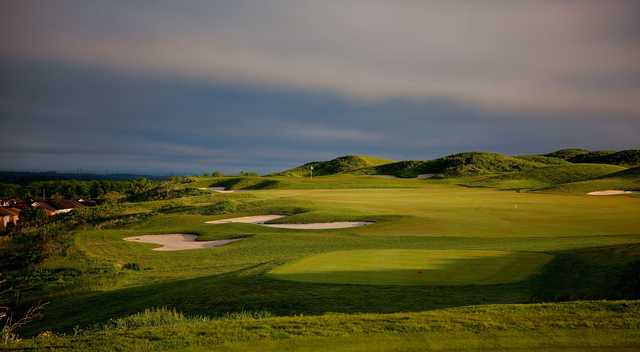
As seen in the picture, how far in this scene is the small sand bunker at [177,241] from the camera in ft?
89.1

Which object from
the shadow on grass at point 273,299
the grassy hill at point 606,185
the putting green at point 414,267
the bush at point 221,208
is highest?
the grassy hill at point 606,185

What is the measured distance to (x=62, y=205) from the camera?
106 meters

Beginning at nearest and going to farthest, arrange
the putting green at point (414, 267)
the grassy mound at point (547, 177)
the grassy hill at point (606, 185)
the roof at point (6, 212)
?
the putting green at point (414, 267) → the grassy hill at point (606, 185) → the grassy mound at point (547, 177) → the roof at point (6, 212)

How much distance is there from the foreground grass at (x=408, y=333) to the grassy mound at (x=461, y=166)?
298ft

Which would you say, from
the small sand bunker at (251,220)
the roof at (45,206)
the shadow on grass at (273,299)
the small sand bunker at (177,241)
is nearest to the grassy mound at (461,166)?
the roof at (45,206)

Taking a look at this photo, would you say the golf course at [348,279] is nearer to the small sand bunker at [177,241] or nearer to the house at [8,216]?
the small sand bunker at [177,241]

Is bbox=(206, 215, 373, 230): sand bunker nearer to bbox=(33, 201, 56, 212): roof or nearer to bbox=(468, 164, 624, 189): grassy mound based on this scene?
bbox=(468, 164, 624, 189): grassy mound

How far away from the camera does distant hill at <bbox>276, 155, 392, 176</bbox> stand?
13350 centimetres

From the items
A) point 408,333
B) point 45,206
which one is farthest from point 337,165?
point 408,333

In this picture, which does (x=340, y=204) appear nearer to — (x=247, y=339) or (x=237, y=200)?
(x=237, y=200)

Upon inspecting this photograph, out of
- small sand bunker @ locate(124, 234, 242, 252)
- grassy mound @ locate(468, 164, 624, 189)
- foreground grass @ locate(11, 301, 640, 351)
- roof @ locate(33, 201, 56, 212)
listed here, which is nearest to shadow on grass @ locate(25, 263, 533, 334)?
foreground grass @ locate(11, 301, 640, 351)

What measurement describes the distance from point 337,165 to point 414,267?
405ft

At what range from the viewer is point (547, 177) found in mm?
74938

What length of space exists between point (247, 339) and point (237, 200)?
3684 centimetres
